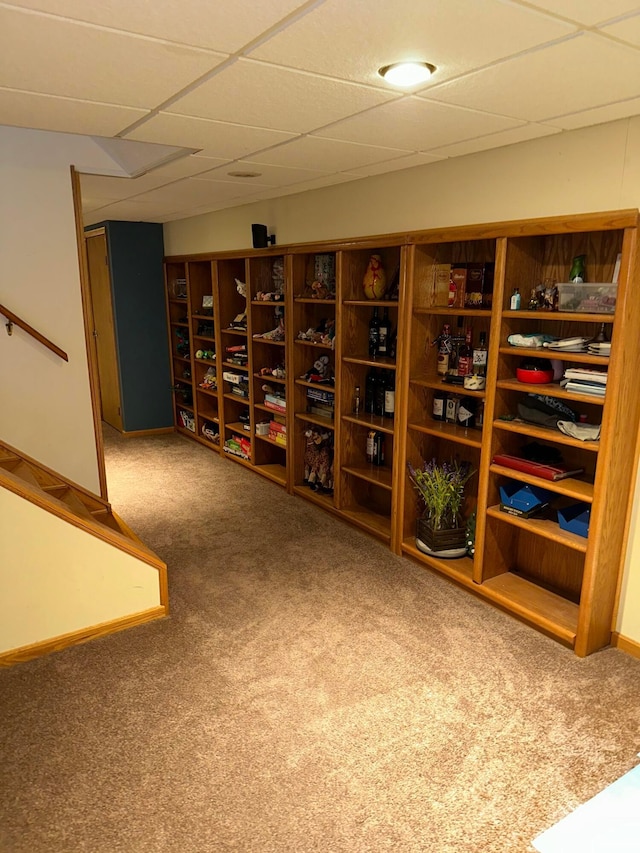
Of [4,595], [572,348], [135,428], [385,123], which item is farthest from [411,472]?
[135,428]

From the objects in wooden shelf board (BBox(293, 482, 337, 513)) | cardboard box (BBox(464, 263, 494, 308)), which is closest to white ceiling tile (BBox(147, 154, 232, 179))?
wooden shelf board (BBox(293, 482, 337, 513))

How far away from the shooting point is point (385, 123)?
244 centimetres

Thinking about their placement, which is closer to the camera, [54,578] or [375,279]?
[54,578]

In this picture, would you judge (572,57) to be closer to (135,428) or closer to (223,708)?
(223,708)

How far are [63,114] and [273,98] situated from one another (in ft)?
2.93

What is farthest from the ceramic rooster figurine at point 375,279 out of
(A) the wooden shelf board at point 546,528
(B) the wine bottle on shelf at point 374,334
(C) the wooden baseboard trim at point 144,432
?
(C) the wooden baseboard trim at point 144,432

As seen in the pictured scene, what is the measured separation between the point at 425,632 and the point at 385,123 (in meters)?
2.32

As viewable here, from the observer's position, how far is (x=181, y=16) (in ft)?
4.82

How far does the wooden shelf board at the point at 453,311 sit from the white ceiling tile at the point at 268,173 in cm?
102

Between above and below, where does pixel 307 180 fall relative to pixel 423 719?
above

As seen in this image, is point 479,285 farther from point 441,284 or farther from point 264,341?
point 264,341

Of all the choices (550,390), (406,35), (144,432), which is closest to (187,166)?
(406,35)

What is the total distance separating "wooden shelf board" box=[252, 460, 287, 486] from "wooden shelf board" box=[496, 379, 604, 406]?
246 cm

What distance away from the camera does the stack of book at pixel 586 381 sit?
2492 millimetres
